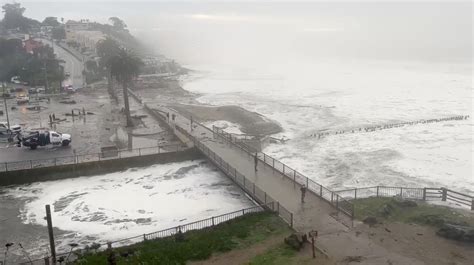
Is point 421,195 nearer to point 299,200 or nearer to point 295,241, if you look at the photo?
point 299,200

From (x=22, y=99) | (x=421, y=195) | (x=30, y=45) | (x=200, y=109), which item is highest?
(x=30, y=45)

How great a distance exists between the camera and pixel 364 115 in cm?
Result: 6138

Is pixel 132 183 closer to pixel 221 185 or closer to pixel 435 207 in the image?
pixel 221 185

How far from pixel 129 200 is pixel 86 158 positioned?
7.70 meters

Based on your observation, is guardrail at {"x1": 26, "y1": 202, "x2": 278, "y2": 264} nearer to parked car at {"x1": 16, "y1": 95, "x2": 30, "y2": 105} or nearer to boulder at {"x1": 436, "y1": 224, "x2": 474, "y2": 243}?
boulder at {"x1": 436, "y1": 224, "x2": 474, "y2": 243}

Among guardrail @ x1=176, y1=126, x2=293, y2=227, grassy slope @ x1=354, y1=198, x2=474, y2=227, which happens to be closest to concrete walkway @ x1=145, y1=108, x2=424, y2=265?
guardrail @ x1=176, y1=126, x2=293, y2=227

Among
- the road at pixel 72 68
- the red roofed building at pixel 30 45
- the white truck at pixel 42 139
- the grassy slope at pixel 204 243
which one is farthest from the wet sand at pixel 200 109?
the red roofed building at pixel 30 45

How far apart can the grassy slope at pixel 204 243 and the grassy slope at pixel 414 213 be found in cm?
535

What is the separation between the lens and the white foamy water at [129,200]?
90.2 feet

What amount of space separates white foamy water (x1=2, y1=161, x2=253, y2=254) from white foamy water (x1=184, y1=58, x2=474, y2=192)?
9.08 m

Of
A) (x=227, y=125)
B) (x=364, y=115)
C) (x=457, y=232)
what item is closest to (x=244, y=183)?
(x=457, y=232)

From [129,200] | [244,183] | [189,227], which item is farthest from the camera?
[129,200]

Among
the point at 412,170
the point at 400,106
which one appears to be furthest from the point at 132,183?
the point at 400,106

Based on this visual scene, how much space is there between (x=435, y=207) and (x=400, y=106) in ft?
144
